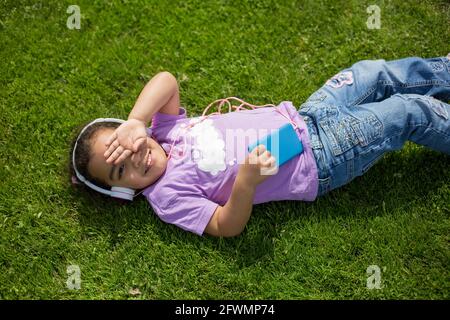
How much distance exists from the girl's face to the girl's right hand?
1.81 ft

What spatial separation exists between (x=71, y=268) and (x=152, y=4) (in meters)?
2.22

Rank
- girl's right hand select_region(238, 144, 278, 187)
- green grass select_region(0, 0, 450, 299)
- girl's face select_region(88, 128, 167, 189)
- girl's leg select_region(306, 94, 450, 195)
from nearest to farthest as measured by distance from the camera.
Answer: girl's right hand select_region(238, 144, 278, 187) < girl's face select_region(88, 128, 167, 189) < girl's leg select_region(306, 94, 450, 195) < green grass select_region(0, 0, 450, 299)

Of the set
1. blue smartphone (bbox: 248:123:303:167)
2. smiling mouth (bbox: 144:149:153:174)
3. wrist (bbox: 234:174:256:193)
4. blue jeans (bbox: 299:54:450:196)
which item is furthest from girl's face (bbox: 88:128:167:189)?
blue jeans (bbox: 299:54:450:196)

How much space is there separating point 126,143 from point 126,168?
164 mm

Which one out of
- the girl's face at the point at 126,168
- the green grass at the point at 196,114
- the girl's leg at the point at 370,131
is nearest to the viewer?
the girl's face at the point at 126,168

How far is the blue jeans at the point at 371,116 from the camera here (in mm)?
3078

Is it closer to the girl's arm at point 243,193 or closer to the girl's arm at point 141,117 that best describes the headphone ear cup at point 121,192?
the girl's arm at point 141,117

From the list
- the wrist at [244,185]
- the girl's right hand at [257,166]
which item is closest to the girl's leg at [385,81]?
the girl's right hand at [257,166]

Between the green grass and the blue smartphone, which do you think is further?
the green grass

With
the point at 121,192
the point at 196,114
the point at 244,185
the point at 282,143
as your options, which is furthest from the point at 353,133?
the point at 121,192

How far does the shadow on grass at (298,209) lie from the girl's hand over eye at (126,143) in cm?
59

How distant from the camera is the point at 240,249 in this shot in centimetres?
330

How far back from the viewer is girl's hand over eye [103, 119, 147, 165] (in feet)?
9.50

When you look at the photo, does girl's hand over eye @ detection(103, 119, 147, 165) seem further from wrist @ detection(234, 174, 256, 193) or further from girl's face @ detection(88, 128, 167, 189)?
wrist @ detection(234, 174, 256, 193)
